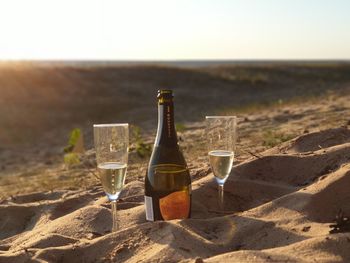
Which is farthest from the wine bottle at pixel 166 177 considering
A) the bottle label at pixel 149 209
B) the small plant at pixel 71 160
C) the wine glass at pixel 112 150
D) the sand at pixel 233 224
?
the small plant at pixel 71 160

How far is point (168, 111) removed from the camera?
2369 millimetres

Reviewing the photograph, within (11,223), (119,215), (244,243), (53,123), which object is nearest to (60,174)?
(11,223)

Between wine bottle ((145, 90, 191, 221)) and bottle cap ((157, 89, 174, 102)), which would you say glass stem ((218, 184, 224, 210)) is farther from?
bottle cap ((157, 89, 174, 102))

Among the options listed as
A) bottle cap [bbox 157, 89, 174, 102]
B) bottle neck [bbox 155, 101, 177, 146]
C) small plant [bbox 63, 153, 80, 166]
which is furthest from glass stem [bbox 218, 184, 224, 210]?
small plant [bbox 63, 153, 80, 166]

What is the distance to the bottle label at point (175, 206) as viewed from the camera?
2355 mm

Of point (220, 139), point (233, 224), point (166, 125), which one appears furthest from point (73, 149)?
point (233, 224)

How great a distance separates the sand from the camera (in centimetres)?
190

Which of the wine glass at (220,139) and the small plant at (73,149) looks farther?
the small plant at (73,149)

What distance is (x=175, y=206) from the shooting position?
2.38 metres

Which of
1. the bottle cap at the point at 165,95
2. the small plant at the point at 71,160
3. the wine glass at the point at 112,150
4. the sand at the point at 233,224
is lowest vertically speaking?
the small plant at the point at 71,160

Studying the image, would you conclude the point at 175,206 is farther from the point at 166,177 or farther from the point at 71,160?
the point at 71,160

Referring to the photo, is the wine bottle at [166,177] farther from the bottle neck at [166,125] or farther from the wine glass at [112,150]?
Result: the wine glass at [112,150]

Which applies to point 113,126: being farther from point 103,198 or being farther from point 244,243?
point 103,198

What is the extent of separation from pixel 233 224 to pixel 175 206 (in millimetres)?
310
